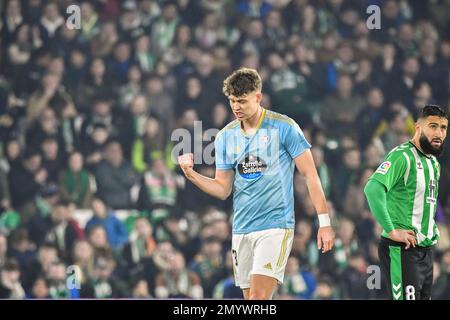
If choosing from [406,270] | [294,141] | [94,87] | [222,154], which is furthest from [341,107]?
[406,270]

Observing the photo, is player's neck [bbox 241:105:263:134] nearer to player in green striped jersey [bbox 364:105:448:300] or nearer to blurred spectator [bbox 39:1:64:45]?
player in green striped jersey [bbox 364:105:448:300]

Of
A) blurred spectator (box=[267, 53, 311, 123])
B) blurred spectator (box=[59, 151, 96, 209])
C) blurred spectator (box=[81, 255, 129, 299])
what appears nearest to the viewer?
blurred spectator (box=[81, 255, 129, 299])

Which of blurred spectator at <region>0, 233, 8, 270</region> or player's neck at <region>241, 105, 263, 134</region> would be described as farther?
blurred spectator at <region>0, 233, 8, 270</region>

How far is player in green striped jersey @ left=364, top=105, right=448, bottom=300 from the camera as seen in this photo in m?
6.57

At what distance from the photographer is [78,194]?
1179 centimetres

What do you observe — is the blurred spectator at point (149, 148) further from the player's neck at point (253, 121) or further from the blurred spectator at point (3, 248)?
the player's neck at point (253, 121)

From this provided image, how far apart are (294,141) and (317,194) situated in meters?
0.39

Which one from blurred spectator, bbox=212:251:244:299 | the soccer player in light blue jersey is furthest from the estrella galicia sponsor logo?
blurred spectator, bbox=212:251:244:299

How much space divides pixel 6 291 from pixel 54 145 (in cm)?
210

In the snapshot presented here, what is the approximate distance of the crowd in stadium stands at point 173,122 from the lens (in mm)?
11148

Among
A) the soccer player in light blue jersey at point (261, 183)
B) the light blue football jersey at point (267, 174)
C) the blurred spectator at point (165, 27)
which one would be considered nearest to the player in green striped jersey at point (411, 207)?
the soccer player in light blue jersey at point (261, 183)

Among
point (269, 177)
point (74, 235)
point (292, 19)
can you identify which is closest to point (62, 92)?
point (74, 235)
